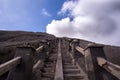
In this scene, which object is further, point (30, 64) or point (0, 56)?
point (0, 56)

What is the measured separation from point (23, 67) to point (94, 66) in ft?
5.12

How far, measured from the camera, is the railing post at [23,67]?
8.61 feet

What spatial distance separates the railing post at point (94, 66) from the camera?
2693 millimetres

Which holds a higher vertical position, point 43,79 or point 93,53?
point 93,53

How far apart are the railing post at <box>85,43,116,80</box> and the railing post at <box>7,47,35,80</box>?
136 cm

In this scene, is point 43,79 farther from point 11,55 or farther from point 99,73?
point 11,55

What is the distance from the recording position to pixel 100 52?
9.56 feet

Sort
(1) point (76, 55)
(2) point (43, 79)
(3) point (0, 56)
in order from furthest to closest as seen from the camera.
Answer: (3) point (0, 56) < (1) point (76, 55) < (2) point (43, 79)

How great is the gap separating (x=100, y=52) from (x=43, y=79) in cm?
172

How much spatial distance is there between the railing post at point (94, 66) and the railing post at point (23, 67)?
4.45 feet

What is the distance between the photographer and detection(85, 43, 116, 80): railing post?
106 inches

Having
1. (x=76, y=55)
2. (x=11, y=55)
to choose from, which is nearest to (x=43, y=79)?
(x=76, y=55)

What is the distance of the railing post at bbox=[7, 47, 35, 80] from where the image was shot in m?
2.62

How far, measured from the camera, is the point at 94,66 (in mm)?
2781
